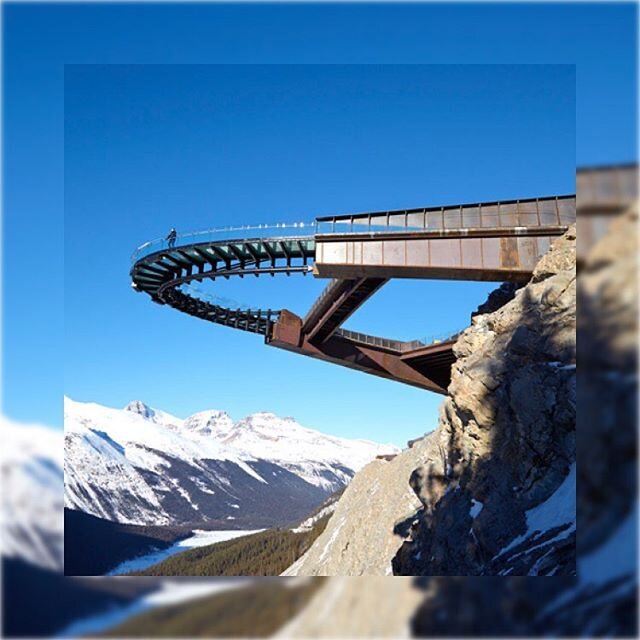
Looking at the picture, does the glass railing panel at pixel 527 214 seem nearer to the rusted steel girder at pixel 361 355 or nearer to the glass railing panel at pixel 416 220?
the glass railing panel at pixel 416 220

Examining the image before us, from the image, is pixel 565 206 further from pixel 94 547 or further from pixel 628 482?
pixel 94 547

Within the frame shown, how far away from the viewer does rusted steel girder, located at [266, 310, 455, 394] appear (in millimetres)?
29891

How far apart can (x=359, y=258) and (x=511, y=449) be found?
24.2 ft

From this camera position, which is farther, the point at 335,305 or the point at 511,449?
the point at 335,305

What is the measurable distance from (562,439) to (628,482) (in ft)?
38.7

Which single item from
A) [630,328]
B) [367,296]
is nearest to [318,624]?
[630,328]

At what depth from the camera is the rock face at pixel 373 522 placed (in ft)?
110

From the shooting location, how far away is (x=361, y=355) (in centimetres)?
3216

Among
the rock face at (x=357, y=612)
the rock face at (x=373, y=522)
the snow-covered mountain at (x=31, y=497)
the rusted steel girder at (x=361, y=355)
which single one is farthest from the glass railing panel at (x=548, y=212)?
the snow-covered mountain at (x=31, y=497)

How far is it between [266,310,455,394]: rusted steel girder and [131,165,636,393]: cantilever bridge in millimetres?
60

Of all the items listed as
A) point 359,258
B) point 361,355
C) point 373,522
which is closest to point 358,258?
point 359,258

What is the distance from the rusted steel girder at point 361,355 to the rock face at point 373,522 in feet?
12.1

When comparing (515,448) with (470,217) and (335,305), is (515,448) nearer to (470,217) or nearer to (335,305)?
(470,217)

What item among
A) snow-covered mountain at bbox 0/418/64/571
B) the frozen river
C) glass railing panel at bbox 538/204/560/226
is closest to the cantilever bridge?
glass railing panel at bbox 538/204/560/226
